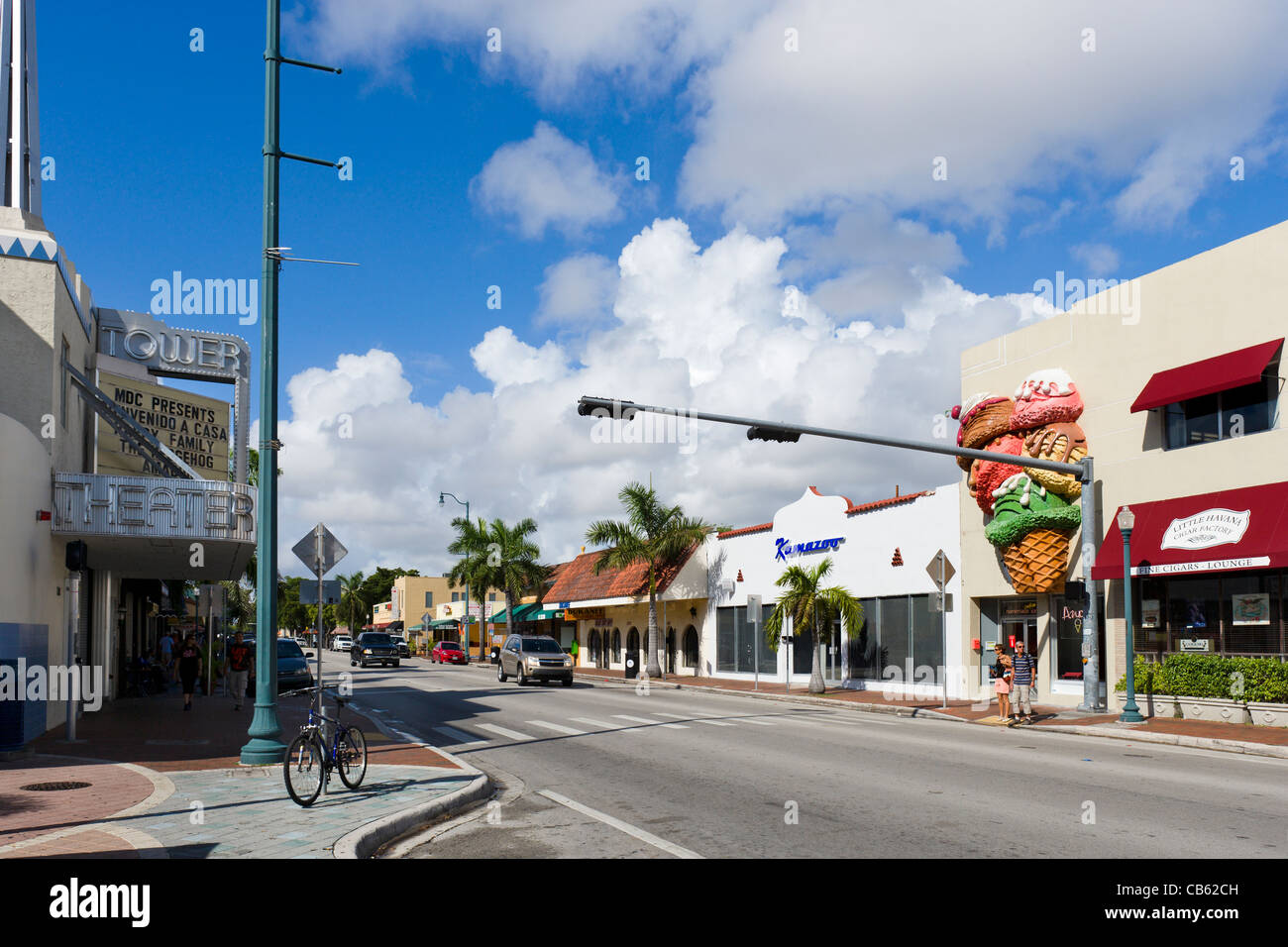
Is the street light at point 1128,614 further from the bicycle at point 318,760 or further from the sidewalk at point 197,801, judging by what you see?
the bicycle at point 318,760

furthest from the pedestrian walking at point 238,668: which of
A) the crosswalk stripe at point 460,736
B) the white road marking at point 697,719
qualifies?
the white road marking at point 697,719

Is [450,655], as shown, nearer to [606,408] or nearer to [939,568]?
[939,568]

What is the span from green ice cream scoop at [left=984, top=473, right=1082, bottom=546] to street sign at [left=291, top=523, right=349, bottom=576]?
15.5 meters

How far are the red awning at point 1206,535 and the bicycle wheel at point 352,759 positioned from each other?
1491 cm

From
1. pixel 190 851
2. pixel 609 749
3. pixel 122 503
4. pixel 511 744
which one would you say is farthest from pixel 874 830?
pixel 122 503

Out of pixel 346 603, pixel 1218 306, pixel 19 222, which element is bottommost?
pixel 346 603

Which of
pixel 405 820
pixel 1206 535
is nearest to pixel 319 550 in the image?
pixel 405 820

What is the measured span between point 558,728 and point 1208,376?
46.1ft

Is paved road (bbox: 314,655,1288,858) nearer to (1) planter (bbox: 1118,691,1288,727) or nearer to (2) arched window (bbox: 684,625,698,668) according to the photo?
(1) planter (bbox: 1118,691,1288,727)

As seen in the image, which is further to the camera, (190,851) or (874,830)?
(874,830)

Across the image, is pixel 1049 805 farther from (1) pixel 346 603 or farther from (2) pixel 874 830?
(1) pixel 346 603

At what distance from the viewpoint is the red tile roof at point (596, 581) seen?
144 feet
